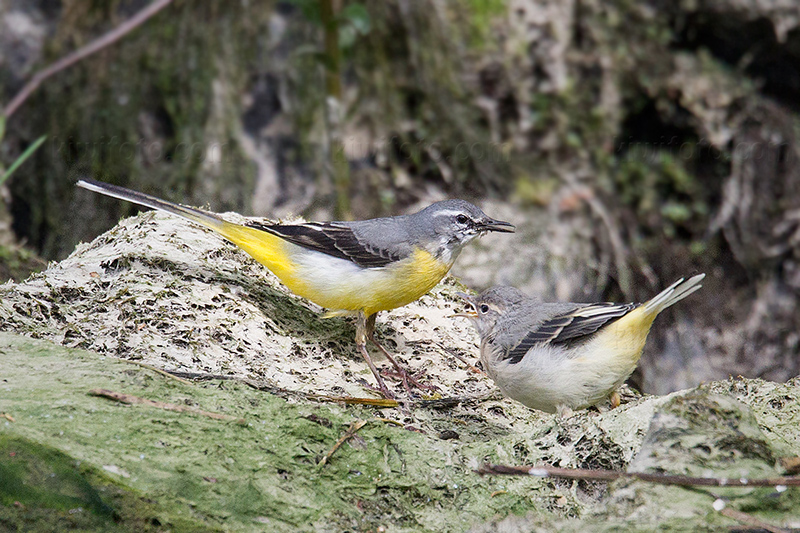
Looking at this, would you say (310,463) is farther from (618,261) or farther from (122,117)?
(122,117)

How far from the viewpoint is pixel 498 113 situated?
34.1 ft

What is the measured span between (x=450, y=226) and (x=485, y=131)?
4981 mm

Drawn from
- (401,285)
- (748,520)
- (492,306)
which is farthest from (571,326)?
(748,520)

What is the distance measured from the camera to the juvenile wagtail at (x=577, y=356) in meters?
4.54

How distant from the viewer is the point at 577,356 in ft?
15.1

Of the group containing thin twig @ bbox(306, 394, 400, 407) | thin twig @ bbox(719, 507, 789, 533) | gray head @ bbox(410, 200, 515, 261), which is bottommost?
thin twig @ bbox(306, 394, 400, 407)

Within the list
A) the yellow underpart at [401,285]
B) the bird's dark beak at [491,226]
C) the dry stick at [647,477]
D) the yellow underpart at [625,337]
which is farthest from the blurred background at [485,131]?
the dry stick at [647,477]

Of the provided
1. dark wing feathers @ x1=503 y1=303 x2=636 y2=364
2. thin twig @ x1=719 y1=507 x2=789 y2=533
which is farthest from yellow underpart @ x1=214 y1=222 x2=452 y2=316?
thin twig @ x1=719 y1=507 x2=789 y2=533

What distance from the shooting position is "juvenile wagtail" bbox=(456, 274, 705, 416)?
4.54 meters

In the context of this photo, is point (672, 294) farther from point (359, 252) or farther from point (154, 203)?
point (154, 203)

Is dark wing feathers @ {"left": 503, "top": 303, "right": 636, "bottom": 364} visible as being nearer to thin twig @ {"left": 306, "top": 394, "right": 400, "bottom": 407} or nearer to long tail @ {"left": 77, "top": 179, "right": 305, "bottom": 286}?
thin twig @ {"left": 306, "top": 394, "right": 400, "bottom": 407}

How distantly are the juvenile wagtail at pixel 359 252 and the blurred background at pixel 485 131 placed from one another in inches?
122

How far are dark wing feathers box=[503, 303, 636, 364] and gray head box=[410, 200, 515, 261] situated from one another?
105 cm

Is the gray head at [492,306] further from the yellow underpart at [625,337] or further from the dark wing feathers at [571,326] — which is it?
the yellow underpart at [625,337]
